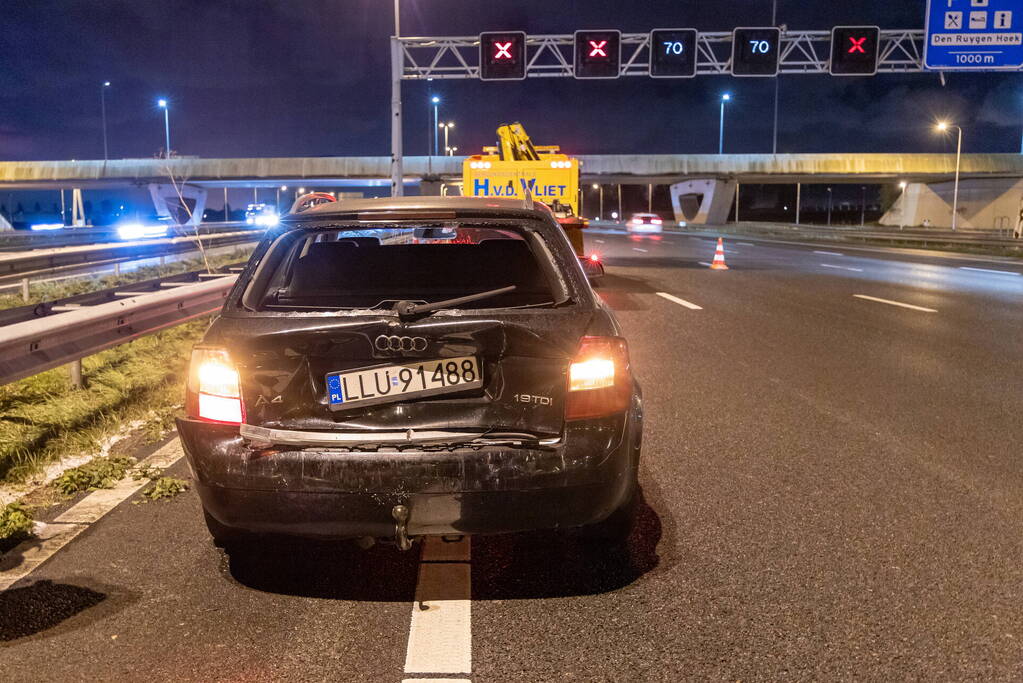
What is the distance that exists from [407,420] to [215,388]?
0.70 meters

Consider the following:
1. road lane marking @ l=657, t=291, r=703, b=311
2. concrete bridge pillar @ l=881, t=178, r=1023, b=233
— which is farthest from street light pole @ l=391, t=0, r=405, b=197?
concrete bridge pillar @ l=881, t=178, r=1023, b=233

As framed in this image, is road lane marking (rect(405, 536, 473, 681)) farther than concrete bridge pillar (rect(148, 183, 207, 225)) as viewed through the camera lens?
No

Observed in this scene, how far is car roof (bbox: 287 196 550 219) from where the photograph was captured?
3580 mm

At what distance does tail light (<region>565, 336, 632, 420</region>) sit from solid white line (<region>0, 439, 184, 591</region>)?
227 cm

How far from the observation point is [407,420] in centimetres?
318

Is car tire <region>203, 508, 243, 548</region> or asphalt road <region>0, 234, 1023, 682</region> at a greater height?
car tire <region>203, 508, 243, 548</region>

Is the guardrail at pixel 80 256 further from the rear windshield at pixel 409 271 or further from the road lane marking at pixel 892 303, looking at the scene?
the road lane marking at pixel 892 303

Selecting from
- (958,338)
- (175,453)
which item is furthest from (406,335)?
(958,338)

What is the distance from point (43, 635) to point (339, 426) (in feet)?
3.93

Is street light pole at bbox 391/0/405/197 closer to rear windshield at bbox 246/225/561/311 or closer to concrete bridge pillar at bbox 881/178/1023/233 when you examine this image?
rear windshield at bbox 246/225/561/311

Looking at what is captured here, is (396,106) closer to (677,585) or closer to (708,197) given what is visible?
(677,585)

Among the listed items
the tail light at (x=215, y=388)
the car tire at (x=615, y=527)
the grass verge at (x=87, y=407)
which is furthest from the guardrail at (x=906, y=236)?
the tail light at (x=215, y=388)

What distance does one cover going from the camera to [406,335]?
123 inches

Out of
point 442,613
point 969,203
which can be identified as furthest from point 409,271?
point 969,203
